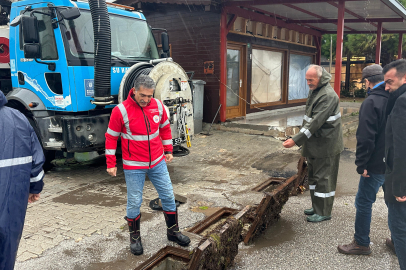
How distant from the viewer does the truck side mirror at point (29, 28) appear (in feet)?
15.9

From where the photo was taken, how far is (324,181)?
411 centimetres

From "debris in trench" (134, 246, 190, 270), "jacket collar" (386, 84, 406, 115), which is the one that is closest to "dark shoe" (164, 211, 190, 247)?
"debris in trench" (134, 246, 190, 270)

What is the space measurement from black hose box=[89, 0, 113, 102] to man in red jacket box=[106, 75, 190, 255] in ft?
6.26

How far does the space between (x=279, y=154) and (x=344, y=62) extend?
18691 millimetres

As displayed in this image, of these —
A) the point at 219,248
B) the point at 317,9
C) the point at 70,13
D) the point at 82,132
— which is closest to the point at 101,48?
the point at 70,13

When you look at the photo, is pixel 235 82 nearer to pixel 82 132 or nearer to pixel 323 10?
pixel 323 10

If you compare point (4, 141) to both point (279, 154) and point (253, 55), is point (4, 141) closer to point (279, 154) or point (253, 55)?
point (279, 154)

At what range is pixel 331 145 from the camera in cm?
406

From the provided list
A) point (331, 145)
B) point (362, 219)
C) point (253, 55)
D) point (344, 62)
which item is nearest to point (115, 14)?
point (331, 145)

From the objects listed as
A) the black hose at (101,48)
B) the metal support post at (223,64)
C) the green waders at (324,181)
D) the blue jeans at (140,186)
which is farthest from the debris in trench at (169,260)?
the metal support post at (223,64)

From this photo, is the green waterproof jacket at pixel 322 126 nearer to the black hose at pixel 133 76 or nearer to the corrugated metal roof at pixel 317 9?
the black hose at pixel 133 76

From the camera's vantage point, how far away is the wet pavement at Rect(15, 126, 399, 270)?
3330 mm

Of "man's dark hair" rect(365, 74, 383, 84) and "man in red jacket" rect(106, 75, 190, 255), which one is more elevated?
"man's dark hair" rect(365, 74, 383, 84)

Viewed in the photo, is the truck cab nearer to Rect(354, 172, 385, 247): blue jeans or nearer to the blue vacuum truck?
the blue vacuum truck
